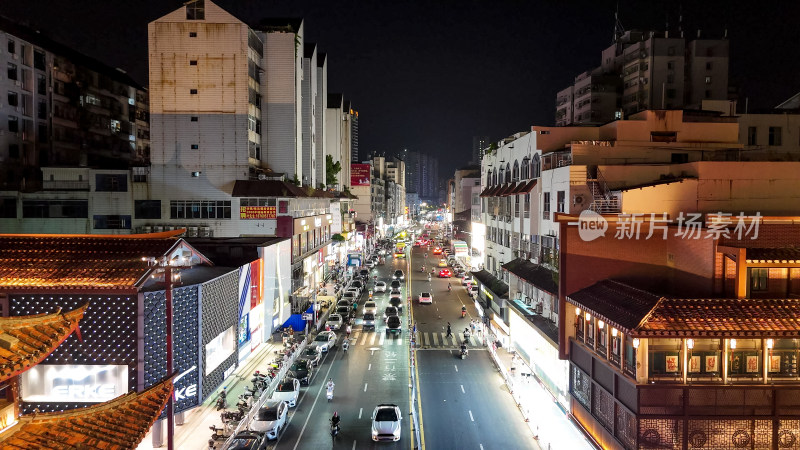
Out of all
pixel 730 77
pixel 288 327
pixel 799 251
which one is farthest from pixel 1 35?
pixel 730 77

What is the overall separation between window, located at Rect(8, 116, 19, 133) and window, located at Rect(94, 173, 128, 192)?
1112 centimetres

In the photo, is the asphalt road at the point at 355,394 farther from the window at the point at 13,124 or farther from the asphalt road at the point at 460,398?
the window at the point at 13,124

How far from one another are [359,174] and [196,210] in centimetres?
6322

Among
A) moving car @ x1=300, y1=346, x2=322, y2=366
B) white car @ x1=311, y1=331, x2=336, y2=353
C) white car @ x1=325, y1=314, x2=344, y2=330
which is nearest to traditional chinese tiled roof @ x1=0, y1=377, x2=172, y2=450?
moving car @ x1=300, y1=346, x2=322, y2=366

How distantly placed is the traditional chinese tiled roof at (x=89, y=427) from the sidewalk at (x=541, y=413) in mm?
14741

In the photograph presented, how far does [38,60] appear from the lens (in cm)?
4856

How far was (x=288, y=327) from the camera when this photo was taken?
121 feet

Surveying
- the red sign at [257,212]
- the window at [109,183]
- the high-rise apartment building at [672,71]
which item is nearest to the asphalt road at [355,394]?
the red sign at [257,212]

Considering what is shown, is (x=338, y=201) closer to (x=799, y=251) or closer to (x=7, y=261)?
(x=7, y=261)

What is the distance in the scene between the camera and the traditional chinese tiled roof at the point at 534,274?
2457 cm

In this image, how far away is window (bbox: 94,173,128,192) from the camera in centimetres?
→ 4256

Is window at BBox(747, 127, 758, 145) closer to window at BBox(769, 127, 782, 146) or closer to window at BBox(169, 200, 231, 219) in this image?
window at BBox(769, 127, 782, 146)

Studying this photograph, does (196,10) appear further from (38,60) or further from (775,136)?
(775,136)

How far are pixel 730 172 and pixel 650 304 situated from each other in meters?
10.8
